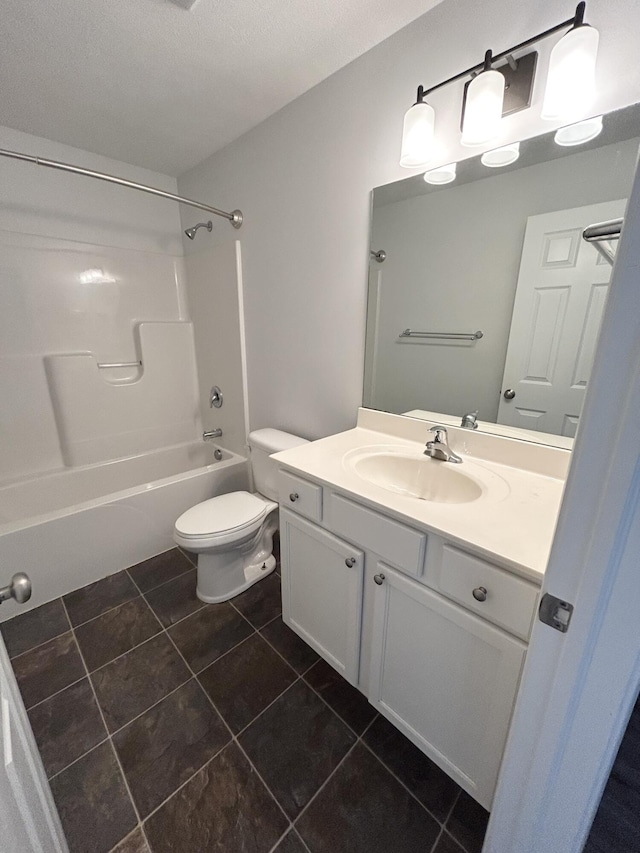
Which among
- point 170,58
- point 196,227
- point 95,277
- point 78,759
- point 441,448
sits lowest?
point 78,759

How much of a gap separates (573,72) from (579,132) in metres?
0.14

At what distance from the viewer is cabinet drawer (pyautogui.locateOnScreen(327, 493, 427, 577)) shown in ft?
2.86

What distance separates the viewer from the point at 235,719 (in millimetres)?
1156

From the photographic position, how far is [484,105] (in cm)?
96

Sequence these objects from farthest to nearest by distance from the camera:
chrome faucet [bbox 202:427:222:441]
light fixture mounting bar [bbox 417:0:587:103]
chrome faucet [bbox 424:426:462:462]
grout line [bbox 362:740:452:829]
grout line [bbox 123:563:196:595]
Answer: chrome faucet [bbox 202:427:222:441], grout line [bbox 123:563:196:595], chrome faucet [bbox 424:426:462:462], grout line [bbox 362:740:452:829], light fixture mounting bar [bbox 417:0:587:103]

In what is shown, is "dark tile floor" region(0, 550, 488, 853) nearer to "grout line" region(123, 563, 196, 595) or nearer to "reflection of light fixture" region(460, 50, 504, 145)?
"grout line" region(123, 563, 196, 595)

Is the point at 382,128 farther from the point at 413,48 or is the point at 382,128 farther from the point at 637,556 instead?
the point at 637,556

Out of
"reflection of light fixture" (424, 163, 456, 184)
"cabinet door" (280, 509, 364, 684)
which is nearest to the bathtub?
"cabinet door" (280, 509, 364, 684)

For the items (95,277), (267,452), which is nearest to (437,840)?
Result: (267,452)

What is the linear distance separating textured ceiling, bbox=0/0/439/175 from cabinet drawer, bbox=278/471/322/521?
152 cm

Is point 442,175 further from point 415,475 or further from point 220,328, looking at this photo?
point 220,328

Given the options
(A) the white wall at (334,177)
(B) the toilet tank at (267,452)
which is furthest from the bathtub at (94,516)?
(A) the white wall at (334,177)

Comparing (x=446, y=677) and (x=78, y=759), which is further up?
(x=446, y=677)

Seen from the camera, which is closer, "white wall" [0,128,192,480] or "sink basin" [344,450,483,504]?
"sink basin" [344,450,483,504]
